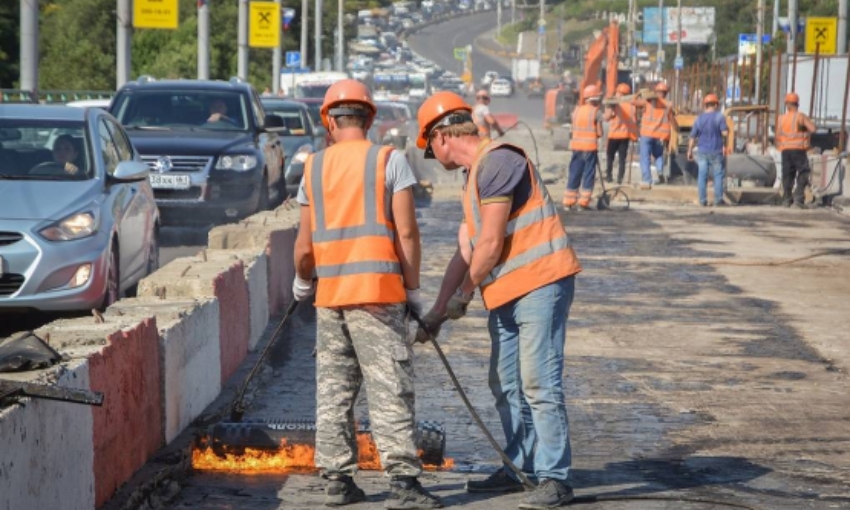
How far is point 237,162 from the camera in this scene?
67.6 feet

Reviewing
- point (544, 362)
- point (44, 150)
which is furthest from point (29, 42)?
point (544, 362)

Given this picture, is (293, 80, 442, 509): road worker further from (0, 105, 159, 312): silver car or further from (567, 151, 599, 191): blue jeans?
(567, 151, 599, 191): blue jeans

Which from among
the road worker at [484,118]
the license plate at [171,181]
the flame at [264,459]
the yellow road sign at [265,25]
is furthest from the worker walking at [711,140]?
the yellow road sign at [265,25]

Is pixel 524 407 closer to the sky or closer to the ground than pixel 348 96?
closer to the ground

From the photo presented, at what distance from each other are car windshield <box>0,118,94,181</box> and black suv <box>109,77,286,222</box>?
6595 millimetres

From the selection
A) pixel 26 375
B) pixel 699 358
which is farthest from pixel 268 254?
pixel 26 375

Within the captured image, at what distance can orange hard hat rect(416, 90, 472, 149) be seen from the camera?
747cm

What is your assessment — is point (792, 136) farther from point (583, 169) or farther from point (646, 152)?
point (646, 152)

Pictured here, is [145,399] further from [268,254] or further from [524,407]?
[268,254]

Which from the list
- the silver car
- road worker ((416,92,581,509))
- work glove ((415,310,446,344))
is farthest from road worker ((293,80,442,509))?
the silver car

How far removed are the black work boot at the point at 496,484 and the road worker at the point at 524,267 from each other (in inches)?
10.2

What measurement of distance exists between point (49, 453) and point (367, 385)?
164 cm

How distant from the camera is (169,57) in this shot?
61156 mm

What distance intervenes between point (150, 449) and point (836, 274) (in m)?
11.7
